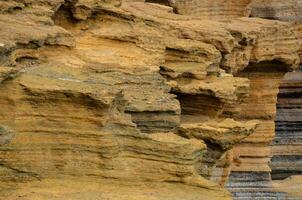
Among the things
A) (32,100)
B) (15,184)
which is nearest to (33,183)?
(15,184)

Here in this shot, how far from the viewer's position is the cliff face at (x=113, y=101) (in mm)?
11953

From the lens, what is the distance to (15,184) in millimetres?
11977

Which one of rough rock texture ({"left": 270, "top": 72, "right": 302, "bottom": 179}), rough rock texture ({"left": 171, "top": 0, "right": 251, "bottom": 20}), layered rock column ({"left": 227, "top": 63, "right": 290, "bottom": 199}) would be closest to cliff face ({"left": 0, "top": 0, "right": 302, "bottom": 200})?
layered rock column ({"left": 227, "top": 63, "right": 290, "bottom": 199})

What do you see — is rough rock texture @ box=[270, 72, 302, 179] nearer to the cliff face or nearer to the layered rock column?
the layered rock column

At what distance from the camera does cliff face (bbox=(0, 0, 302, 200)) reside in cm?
1195

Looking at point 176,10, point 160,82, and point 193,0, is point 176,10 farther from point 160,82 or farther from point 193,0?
point 160,82

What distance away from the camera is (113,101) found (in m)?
12.3

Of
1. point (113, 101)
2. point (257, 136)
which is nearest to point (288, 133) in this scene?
point (257, 136)

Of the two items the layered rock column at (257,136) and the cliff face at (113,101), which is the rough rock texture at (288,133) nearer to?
the layered rock column at (257,136)

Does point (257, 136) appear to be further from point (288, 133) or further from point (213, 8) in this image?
point (213, 8)

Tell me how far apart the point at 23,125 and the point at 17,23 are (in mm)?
1783

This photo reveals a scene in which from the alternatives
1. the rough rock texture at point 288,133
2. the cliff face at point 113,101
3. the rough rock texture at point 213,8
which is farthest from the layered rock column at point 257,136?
the cliff face at point 113,101

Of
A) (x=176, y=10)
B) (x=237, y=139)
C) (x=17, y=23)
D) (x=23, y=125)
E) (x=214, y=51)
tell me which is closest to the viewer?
(x=23, y=125)

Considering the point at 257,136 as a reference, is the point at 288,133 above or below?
above
